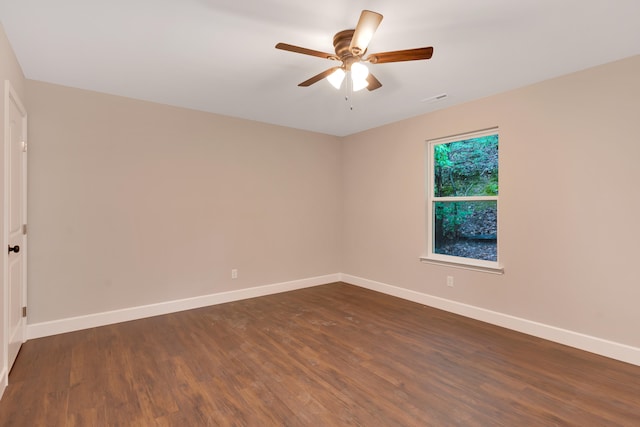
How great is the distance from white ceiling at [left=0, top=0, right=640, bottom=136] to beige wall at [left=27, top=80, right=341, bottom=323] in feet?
1.40

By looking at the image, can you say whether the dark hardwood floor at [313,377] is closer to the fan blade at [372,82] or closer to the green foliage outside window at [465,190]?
the green foliage outside window at [465,190]

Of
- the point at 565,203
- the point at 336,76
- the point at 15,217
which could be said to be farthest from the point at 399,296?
the point at 15,217

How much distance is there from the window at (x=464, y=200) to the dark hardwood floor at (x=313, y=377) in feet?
2.67

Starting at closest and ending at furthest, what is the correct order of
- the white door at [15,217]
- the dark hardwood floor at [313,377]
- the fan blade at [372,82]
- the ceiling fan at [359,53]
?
the ceiling fan at [359,53]
the dark hardwood floor at [313,377]
the white door at [15,217]
the fan blade at [372,82]

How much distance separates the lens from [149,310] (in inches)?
143

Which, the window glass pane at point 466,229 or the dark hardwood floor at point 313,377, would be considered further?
the window glass pane at point 466,229

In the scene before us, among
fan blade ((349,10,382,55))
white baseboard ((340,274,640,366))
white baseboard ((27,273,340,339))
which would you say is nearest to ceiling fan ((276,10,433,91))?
fan blade ((349,10,382,55))

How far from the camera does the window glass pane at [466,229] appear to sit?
3.59 metres

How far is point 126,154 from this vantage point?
352 centimetres

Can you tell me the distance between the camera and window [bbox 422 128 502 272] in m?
3.57

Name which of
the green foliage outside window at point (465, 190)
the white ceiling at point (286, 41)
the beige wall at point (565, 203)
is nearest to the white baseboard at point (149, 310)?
the beige wall at point (565, 203)

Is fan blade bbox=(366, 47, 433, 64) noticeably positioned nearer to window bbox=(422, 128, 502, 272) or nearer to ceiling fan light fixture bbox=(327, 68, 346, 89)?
ceiling fan light fixture bbox=(327, 68, 346, 89)

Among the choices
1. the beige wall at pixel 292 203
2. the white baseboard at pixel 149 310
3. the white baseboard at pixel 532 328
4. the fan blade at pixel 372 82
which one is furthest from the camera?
the white baseboard at pixel 149 310

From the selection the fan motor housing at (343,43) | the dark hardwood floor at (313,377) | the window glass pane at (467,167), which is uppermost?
the fan motor housing at (343,43)
